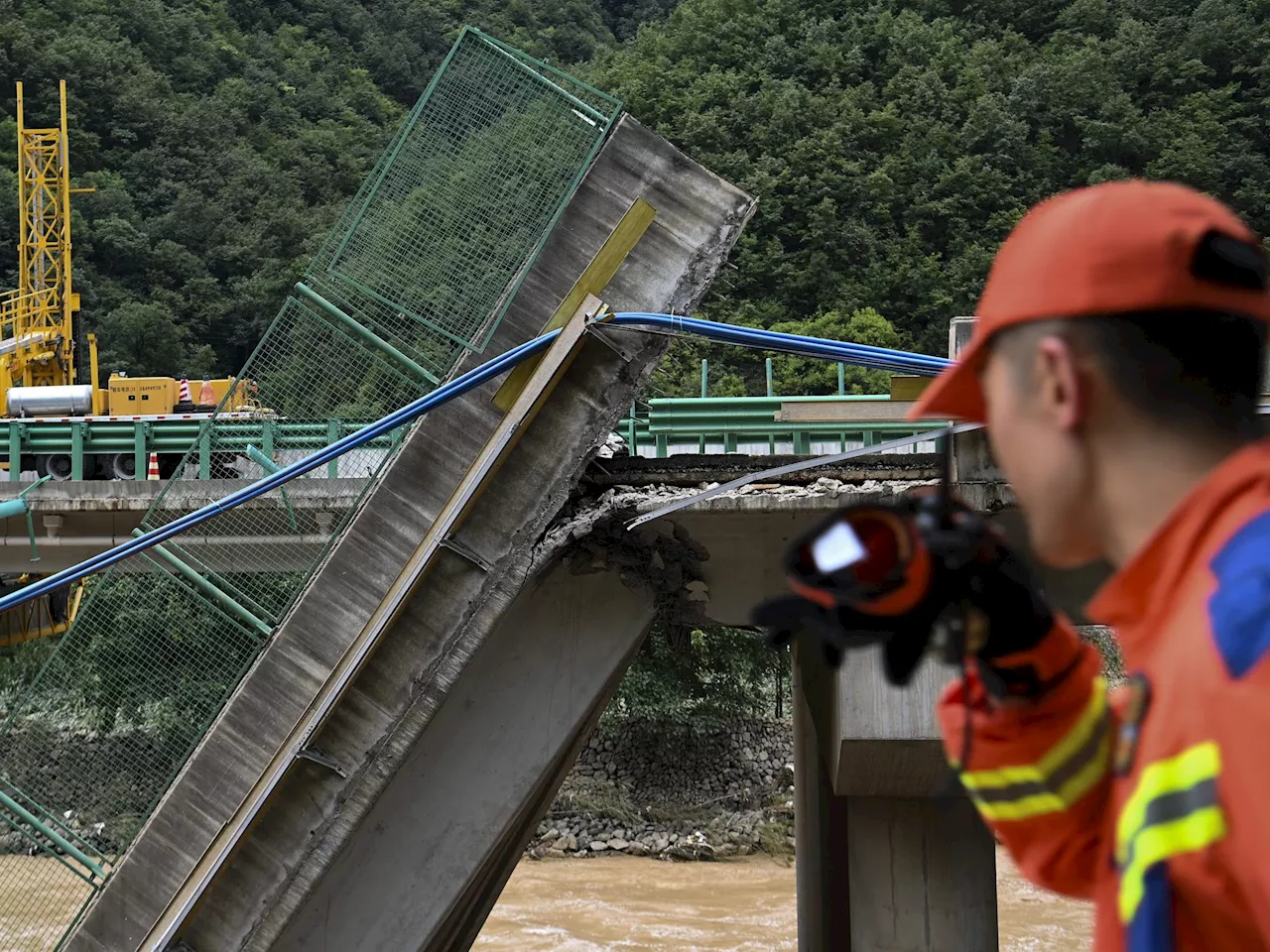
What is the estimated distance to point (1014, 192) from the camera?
51812 mm

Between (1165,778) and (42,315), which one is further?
(42,315)

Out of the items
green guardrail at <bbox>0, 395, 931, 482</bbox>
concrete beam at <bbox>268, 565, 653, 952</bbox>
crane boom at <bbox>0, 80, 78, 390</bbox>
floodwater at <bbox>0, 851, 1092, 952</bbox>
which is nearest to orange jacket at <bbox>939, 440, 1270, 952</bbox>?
green guardrail at <bbox>0, 395, 931, 482</bbox>

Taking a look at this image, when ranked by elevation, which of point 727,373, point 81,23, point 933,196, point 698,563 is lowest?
point 698,563

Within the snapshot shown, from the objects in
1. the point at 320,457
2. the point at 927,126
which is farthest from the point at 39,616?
the point at 927,126

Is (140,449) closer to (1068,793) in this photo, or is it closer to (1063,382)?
(1068,793)

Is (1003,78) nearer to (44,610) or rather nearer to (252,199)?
(252,199)

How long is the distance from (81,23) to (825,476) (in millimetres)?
77113

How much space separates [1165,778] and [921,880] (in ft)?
30.0

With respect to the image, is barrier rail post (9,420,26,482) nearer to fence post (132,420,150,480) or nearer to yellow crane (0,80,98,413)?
fence post (132,420,150,480)

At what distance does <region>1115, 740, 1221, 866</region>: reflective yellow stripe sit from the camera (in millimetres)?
1066

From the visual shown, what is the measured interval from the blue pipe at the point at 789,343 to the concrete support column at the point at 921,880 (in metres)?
3.69

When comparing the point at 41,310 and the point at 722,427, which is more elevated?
the point at 41,310

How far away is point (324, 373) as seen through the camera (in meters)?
8.55

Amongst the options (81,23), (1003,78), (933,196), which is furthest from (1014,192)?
(81,23)
